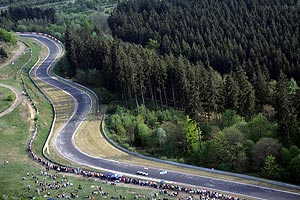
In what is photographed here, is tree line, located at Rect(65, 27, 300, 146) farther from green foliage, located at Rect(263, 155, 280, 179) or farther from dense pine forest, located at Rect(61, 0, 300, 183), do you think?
green foliage, located at Rect(263, 155, 280, 179)

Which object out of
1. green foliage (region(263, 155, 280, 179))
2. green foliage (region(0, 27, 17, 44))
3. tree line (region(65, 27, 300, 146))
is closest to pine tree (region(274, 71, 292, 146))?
tree line (region(65, 27, 300, 146))

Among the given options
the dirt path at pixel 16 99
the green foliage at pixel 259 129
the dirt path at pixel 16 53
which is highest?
the dirt path at pixel 16 53

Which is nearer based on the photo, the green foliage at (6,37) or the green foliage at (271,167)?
the green foliage at (271,167)

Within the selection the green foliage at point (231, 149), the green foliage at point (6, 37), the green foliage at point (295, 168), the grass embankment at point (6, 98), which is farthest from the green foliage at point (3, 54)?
the green foliage at point (295, 168)

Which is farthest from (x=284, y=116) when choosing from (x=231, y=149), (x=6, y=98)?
(x=6, y=98)

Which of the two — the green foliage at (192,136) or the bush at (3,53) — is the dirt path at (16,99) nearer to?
the bush at (3,53)

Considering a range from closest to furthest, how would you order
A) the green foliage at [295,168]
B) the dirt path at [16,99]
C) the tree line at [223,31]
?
1. the green foliage at [295,168]
2. the dirt path at [16,99]
3. the tree line at [223,31]

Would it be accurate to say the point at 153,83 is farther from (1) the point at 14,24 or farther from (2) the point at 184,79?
(1) the point at 14,24

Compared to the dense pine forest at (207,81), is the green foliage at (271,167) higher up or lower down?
lower down
